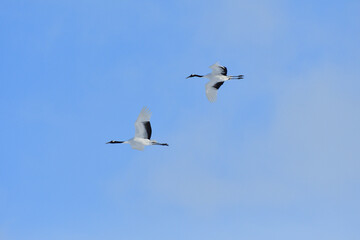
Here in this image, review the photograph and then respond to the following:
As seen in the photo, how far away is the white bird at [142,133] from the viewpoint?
73.6m

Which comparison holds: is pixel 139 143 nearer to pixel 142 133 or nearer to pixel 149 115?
pixel 142 133

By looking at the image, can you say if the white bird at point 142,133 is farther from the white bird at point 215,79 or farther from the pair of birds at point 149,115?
the white bird at point 215,79

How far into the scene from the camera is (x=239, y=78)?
82562 millimetres

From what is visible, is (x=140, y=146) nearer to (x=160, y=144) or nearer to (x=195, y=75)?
(x=160, y=144)

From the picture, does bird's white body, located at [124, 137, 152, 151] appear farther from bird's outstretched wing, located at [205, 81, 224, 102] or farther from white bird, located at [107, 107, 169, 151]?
bird's outstretched wing, located at [205, 81, 224, 102]

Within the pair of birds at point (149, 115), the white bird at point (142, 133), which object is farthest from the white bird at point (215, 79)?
the white bird at point (142, 133)

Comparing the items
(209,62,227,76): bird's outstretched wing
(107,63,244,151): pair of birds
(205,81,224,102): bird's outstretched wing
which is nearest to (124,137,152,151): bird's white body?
(107,63,244,151): pair of birds

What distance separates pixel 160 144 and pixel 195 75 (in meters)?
15.1

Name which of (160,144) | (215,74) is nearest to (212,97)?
(215,74)

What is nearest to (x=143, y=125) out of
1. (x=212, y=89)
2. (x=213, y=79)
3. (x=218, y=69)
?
(x=212, y=89)

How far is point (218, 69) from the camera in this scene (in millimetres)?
79438

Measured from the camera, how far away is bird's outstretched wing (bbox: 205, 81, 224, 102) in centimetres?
7866

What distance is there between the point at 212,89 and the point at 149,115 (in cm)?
928

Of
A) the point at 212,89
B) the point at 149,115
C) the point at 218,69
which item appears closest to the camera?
the point at 149,115
